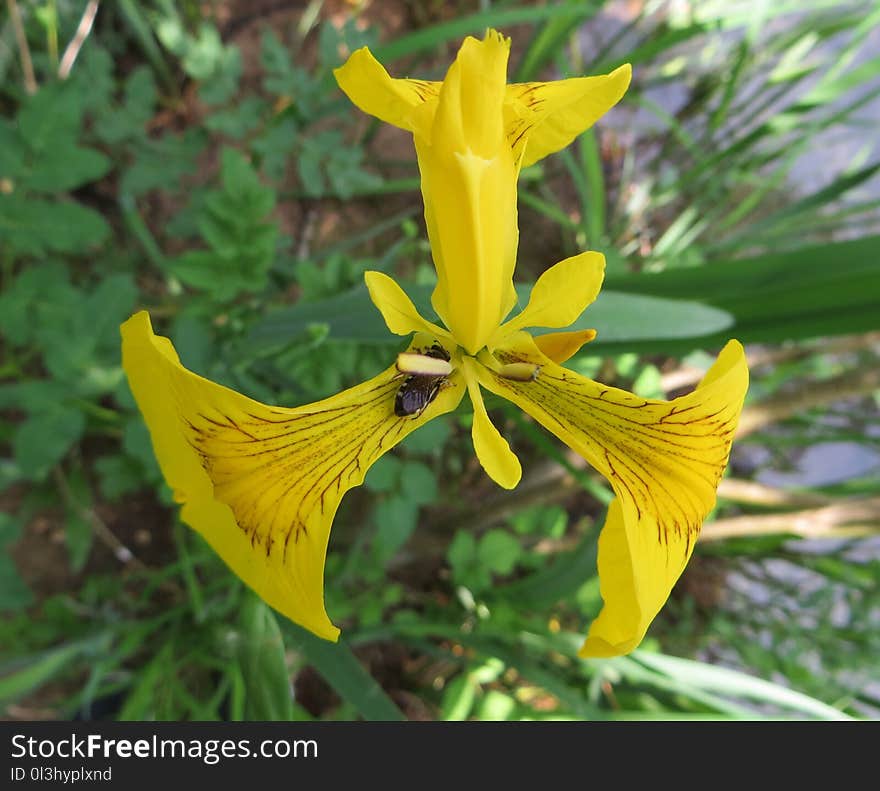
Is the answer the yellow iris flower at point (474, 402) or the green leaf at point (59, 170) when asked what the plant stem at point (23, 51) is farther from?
the yellow iris flower at point (474, 402)

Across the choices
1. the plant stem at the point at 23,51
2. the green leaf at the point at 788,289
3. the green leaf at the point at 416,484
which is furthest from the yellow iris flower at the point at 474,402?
the plant stem at the point at 23,51

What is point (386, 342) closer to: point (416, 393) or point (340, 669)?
point (416, 393)

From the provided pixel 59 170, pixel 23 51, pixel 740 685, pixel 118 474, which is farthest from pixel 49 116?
pixel 740 685

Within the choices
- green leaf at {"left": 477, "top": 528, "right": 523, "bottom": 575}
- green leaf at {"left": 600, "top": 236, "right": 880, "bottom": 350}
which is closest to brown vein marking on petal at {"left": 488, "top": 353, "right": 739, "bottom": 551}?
green leaf at {"left": 600, "top": 236, "right": 880, "bottom": 350}

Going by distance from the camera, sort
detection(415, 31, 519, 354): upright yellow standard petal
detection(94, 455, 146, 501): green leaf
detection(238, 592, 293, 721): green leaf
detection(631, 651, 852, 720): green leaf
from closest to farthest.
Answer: detection(415, 31, 519, 354): upright yellow standard petal, detection(238, 592, 293, 721): green leaf, detection(631, 651, 852, 720): green leaf, detection(94, 455, 146, 501): green leaf

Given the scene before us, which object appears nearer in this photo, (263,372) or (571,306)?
(571,306)

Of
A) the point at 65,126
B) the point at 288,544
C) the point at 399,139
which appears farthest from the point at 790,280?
the point at 399,139

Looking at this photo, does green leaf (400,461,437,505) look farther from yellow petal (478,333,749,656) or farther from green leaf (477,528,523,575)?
yellow petal (478,333,749,656)

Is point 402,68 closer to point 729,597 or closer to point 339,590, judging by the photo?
point 339,590
